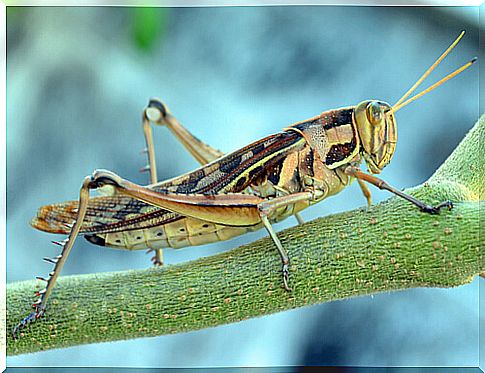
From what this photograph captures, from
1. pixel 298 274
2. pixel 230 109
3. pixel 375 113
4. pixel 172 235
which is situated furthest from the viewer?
pixel 230 109

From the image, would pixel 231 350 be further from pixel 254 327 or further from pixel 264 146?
pixel 264 146

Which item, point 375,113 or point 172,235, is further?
point 172,235

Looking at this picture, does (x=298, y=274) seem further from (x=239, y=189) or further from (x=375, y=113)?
(x=375, y=113)

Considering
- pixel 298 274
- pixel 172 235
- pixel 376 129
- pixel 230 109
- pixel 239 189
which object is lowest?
pixel 298 274

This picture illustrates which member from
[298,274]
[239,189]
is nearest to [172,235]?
[239,189]

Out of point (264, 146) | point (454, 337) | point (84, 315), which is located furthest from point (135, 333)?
point (454, 337)

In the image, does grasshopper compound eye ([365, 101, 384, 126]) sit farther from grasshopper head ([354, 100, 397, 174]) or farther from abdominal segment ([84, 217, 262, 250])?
abdominal segment ([84, 217, 262, 250])

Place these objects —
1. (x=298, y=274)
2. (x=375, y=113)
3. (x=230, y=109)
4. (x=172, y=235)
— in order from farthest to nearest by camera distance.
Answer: (x=230, y=109) < (x=172, y=235) < (x=375, y=113) < (x=298, y=274)
